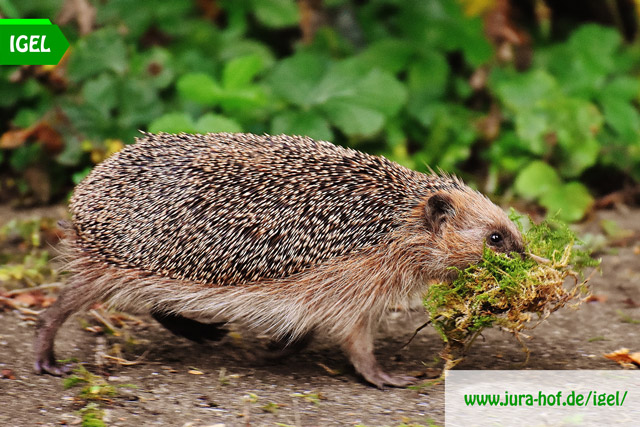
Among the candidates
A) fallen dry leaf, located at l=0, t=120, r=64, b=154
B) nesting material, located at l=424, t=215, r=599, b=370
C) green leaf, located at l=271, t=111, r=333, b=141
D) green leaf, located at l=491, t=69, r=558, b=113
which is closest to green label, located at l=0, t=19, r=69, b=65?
fallen dry leaf, located at l=0, t=120, r=64, b=154

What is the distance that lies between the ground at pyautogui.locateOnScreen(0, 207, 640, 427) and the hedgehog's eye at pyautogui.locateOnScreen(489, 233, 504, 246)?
0.79 meters

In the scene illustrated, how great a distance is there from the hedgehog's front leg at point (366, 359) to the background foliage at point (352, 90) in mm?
2669

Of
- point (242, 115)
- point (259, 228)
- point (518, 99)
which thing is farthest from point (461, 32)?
point (259, 228)

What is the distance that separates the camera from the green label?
6133mm

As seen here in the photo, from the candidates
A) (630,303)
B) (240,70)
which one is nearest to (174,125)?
(240,70)

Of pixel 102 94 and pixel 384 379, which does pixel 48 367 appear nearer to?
pixel 384 379

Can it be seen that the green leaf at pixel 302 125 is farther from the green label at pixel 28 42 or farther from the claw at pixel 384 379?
the claw at pixel 384 379

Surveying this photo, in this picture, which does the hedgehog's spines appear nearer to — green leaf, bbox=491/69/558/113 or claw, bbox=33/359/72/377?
claw, bbox=33/359/72/377

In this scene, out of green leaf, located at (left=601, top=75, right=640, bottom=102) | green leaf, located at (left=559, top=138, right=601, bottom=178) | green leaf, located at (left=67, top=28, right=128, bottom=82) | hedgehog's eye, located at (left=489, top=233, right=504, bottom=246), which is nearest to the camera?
hedgehog's eye, located at (left=489, top=233, right=504, bottom=246)

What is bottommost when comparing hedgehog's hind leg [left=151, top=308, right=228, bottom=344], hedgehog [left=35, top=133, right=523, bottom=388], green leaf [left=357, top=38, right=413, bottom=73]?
hedgehog's hind leg [left=151, top=308, right=228, bottom=344]

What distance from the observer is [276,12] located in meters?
7.96

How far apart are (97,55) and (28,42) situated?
1.49 meters

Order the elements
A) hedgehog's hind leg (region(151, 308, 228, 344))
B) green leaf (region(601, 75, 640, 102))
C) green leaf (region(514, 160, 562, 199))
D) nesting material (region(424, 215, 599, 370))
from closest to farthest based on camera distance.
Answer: nesting material (region(424, 215, 599, 370)) → hedgehog's hind leg (region(151, 308, 228, 344)) → green leaf (region(514, 160, 562, 199)) → green leaf (region(601, 75, 640, 102))

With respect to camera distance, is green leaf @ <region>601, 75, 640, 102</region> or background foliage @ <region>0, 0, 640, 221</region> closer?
background foliage @ <region>0, 0, 640, 221</region>
